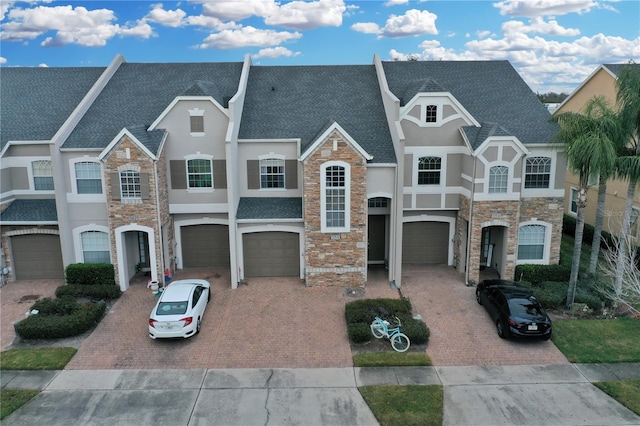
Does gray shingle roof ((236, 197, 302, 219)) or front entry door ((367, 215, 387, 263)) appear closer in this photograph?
gray shingle roof ((236, 197, 302, 219))

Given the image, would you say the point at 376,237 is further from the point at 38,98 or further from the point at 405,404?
the point at 38,98

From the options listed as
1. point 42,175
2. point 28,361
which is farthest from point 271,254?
point 42,175

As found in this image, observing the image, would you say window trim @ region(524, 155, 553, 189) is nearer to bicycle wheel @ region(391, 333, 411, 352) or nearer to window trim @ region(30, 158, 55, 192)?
bicycle wheel @ region(391, 333, 411, 352)

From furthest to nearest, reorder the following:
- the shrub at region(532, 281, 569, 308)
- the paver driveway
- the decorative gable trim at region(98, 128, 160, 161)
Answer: the decorative gable trim at region(98, 128, 160, 161) → the shrub at region(532, 281, 569, 308) → the paver driveway

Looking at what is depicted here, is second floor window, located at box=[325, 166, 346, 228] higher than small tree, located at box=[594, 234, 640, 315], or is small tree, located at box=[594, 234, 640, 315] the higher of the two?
second floor window, located at box=[325, 166, 346, 228]

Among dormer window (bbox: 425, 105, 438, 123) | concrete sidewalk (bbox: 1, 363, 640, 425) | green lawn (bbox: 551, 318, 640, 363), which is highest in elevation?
dormer window (bbox: 425, 105, 438, 123)

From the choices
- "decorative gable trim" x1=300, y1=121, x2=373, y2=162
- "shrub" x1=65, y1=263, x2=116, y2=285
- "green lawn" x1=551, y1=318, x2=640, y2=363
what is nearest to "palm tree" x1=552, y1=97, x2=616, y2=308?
"green lawn" x1=551, y1=318, x2=640, y2=363

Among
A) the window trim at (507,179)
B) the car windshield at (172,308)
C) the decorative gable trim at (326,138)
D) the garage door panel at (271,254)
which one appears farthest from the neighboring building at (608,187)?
the car windshield at (172,308)
